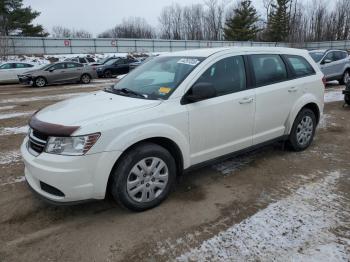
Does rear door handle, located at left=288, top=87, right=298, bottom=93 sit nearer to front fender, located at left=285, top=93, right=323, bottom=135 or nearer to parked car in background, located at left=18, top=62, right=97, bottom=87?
front fender, located at left=285, top=93, right=323, bottom=135

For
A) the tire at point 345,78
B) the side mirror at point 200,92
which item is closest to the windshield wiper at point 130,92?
the side mirror at point 200,92

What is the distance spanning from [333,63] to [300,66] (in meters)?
9.99

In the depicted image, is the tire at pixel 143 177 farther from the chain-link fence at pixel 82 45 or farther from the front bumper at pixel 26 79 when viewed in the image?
the chain-link fence at pixel 82 45

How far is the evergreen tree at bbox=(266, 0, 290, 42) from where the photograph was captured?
59750mm

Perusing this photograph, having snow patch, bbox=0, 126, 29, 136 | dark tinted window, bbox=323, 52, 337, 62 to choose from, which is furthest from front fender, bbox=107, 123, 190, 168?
dark tinted window, bbox=323, 52, 337, 62

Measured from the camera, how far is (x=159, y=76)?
13.6ft

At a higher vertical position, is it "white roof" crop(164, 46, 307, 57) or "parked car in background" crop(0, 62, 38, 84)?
"white roof" crop(164, 46, 307, 57)

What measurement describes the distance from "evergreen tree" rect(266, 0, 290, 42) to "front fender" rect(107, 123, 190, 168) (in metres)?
62.2

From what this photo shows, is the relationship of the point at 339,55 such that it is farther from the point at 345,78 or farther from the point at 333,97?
the point at 333,97

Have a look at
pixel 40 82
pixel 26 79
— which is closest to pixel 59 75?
pixel 40 82

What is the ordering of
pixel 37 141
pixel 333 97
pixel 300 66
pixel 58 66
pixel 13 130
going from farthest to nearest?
pixel 58 66 < pixel 333 97 < pixel 13 130 < pixel 300 66 < pixel 37 141

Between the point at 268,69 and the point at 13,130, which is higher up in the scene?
the point at 268,69

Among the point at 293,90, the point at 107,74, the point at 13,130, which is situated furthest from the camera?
the point at 107,74

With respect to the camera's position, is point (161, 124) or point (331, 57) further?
point (331, 57)
